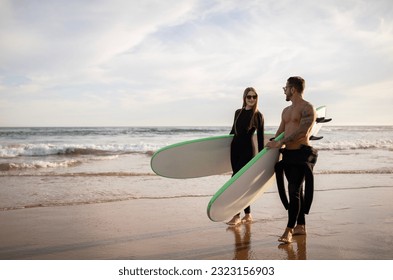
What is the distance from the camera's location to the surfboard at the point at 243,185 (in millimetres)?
2938

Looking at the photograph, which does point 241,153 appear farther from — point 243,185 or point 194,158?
point 194,158

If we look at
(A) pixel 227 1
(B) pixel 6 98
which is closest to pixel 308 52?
(A) pixel 227 1

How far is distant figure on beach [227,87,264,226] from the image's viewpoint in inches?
131

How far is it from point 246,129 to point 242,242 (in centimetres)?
106

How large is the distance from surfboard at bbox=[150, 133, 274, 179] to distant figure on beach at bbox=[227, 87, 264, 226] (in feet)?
→ 1.70

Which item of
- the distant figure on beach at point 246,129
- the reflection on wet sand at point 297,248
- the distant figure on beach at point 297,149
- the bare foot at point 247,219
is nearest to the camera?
the reflection on wet sand at point 297,248

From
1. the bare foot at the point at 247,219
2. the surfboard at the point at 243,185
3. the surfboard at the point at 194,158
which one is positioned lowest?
the bare foot at the point at 247,219

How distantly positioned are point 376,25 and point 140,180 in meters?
4.49

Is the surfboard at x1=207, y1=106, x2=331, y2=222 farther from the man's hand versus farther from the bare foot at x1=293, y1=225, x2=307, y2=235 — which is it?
the bare foot at x1=293, y1=225, x2=307, y2=235

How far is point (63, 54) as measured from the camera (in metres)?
7.01

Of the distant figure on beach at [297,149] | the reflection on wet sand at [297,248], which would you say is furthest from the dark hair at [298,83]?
the reflection on wet sand at [297,248]

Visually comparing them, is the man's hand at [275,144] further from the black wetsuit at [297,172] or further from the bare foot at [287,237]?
the bare foot at [287,237]

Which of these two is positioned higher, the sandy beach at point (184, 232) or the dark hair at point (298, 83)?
the dark hair at point (298, 83)

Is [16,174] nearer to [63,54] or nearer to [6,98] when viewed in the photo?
[63,54]
